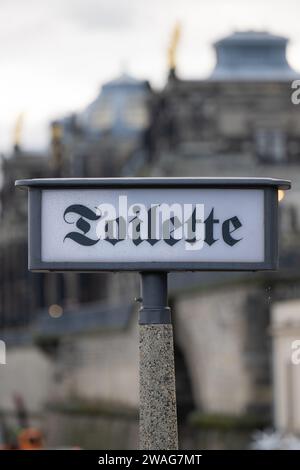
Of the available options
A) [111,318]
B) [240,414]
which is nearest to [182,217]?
[240,414]

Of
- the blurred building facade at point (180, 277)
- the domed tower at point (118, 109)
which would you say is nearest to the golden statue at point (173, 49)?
the blurred building facade at point (180, 277)

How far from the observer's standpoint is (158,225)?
11.2 m

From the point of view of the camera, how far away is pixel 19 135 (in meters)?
144

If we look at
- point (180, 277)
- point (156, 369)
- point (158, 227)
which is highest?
point (180, 277)

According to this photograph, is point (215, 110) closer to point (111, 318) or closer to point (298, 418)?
point (111, 318)

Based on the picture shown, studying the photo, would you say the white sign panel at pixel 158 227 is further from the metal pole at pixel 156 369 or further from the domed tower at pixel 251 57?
the domed tower at pixel 251 57

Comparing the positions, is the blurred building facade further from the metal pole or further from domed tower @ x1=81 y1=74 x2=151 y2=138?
the metal pole

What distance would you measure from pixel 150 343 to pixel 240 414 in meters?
40.1

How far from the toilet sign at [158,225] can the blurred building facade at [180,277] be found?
105 feet

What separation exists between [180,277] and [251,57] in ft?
140

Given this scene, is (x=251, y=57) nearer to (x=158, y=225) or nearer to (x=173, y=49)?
(x=173, y=49)

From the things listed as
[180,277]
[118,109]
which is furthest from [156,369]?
[118,109]

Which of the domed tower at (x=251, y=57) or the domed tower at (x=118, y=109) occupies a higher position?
the domed tower at (x=118, y=109)

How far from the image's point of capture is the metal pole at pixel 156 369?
36.8 ft
